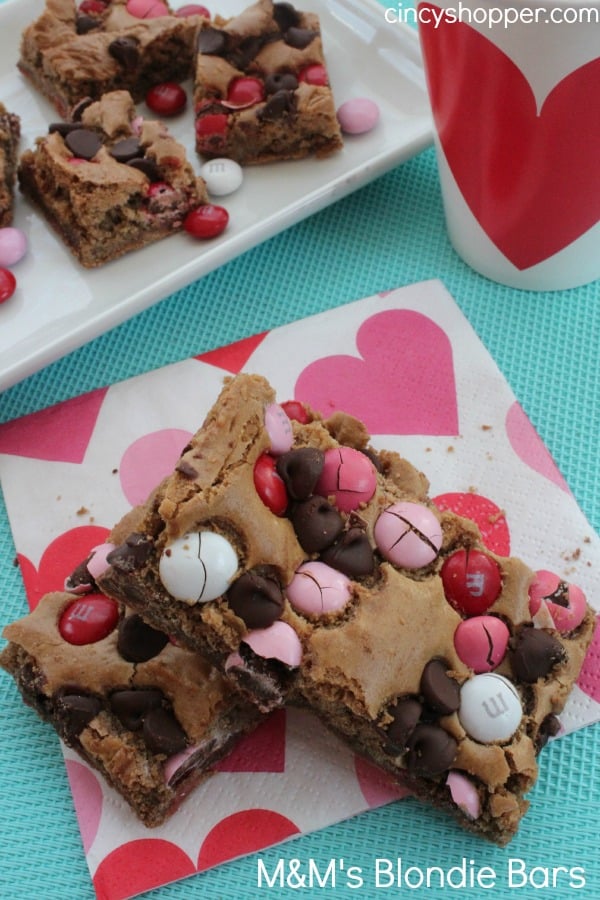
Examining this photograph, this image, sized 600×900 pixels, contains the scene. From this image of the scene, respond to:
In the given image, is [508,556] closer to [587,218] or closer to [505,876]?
[505,876]

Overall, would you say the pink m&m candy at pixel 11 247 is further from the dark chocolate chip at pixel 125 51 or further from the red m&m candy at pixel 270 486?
the red m&m candy at pixel 270 486

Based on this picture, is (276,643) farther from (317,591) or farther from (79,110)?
(79,110)

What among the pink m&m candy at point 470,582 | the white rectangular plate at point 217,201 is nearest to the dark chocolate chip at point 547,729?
the pink m&m candy at point 470,582

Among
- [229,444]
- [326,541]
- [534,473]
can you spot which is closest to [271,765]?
[326,541]

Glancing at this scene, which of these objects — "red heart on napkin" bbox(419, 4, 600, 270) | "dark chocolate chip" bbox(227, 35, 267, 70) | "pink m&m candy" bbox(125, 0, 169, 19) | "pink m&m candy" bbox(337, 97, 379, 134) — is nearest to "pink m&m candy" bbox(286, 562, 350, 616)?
"red heart on napkin" bbox(419, 4, 600, 270)

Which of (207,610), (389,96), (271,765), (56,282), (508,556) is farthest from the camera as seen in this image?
(389,96)

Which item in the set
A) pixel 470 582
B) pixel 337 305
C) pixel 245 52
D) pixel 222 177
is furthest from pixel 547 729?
pixel 245 52

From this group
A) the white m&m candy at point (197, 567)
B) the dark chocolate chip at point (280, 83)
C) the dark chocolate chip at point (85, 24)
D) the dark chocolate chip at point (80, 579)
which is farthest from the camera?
the dark chocolate chip at point (85, 24)
